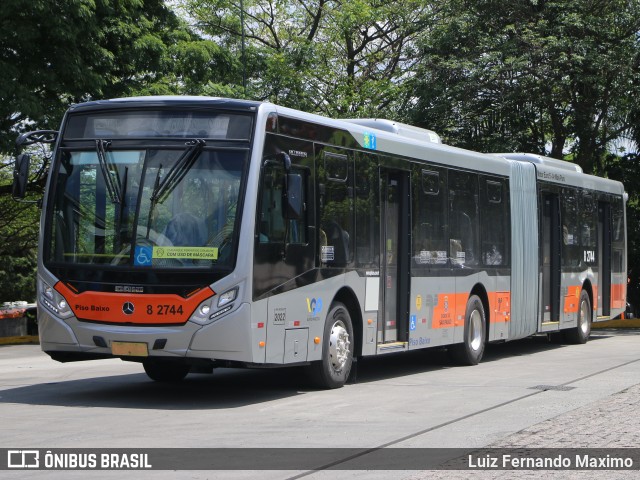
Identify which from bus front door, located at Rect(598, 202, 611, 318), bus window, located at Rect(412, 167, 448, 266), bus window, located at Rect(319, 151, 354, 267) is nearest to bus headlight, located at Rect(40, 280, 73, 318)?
bus window, located at Rect(319, 151, 354, 267)

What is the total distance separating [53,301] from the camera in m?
12.7

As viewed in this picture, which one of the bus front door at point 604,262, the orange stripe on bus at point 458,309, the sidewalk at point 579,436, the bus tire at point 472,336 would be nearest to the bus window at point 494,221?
the orange stripe on bus at point 458,309

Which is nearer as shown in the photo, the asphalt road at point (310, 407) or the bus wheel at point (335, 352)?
the asphalt road at point (310, 407)

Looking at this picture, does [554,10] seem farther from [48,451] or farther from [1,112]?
[48,451]

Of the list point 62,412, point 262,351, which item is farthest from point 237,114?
point 62,412

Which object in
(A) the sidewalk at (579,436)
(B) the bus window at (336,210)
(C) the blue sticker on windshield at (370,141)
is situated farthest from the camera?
(C) the blue sticker on windshield at (370,141)

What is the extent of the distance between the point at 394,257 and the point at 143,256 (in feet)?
15.0

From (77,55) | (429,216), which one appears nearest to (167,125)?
(429,216)

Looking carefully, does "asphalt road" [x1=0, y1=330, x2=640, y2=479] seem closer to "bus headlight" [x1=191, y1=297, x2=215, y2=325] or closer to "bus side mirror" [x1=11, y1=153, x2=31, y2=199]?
"bus headlight" [x1=191, y1=297, x2=215, y2=325]

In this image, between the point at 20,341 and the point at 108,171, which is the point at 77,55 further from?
the point at 108,171

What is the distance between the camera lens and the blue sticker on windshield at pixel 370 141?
14961 millimetres

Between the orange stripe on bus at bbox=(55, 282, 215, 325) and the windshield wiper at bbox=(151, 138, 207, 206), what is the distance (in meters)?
1.01

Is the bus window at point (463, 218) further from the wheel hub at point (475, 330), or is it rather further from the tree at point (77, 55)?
the tree at point (77, 55)

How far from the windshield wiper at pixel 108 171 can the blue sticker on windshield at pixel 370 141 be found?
3.70 meters
